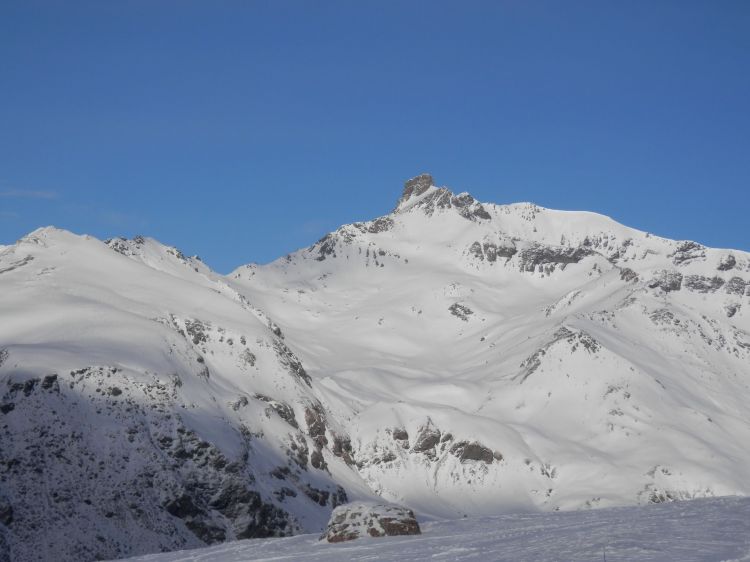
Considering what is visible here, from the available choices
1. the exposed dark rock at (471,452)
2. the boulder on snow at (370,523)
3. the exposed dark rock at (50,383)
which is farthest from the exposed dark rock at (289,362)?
the boulder on snow at (370,523)

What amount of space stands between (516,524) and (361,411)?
407ft

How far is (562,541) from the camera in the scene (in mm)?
25266

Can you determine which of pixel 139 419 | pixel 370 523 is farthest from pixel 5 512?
pixel 370 523

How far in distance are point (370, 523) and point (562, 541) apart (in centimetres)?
1006

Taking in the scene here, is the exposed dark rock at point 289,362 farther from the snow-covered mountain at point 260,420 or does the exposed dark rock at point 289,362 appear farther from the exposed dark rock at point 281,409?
the exposed dark rock at point 281,409

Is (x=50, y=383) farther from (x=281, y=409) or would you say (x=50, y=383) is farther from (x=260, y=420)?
(x=281, y=409)

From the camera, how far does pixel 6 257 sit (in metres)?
137

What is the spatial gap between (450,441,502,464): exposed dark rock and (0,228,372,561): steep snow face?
21111 millimetres

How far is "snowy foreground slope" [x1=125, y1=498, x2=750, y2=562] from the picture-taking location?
73.8 ft

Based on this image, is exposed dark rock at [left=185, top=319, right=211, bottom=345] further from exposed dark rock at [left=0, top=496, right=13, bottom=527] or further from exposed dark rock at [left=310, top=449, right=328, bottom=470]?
exposed dark rock at [left=0, top=496, right=13, bottom=527]

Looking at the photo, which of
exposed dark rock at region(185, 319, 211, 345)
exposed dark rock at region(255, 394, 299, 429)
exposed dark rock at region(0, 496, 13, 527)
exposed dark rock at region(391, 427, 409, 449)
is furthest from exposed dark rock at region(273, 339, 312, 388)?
exposed dark rock at region(0, 496, 13, 527)

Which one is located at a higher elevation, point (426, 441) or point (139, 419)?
point (139, 419)

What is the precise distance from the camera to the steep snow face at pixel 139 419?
8656 cm

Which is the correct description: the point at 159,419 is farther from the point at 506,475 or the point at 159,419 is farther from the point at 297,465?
the point at 506,475
